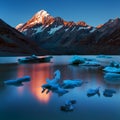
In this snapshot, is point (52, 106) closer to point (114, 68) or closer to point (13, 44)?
point (114, 68)

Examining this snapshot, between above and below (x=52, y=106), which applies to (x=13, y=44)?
above

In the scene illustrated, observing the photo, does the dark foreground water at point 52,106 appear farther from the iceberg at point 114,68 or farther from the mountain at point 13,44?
the mountain at point 13,44

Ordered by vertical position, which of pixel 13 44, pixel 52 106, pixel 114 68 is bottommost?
pixel 52 106

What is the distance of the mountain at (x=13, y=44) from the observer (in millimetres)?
98081

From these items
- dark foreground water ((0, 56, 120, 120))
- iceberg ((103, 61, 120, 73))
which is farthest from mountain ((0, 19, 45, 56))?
dark foreground water ((0, 56, 120, 120))

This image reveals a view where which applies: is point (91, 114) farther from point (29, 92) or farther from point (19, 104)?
point (29, 92)

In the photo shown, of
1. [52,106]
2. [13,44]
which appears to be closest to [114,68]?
[52,106]

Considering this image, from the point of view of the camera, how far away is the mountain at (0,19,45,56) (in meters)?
98.1

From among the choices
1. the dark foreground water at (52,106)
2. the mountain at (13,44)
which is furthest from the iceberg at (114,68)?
the mountain at (13,44)

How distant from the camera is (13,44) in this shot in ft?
348

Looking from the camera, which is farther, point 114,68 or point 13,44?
point 13,44

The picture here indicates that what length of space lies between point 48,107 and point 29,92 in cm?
376

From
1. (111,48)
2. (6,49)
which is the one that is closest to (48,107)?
(6,49)

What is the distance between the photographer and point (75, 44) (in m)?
172
